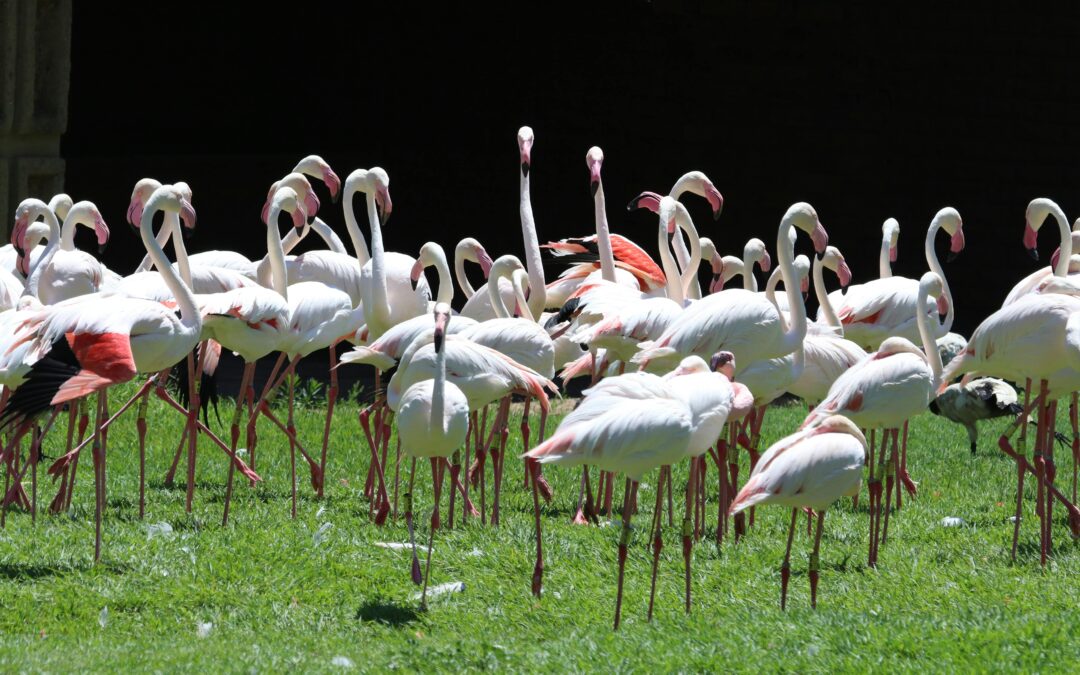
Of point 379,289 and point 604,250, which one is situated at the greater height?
point 604,250

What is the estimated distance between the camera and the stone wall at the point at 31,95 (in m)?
9.38

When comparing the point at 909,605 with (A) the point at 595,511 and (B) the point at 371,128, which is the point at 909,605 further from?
(B) the point at 371,128

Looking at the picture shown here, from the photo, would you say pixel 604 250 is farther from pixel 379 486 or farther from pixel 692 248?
pixel 379 486

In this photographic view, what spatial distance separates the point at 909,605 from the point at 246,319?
2.85 m

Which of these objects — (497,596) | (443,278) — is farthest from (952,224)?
(497,596)

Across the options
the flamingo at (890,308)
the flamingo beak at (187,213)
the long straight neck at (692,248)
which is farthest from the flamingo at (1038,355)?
Answer: the flamingo beak at (187,213)

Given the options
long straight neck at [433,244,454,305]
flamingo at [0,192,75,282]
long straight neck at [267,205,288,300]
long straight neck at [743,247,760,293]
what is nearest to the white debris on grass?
long straight neck at [433,244,454,305]

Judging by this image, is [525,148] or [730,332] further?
[525,148]

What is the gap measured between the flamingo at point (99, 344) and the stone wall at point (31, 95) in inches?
153

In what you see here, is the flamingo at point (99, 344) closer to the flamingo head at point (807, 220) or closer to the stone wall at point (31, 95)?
the flamingo head at point (807, 220)

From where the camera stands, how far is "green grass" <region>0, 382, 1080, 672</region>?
4.40 meters

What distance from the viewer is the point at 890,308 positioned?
732cm

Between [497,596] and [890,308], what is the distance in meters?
2.96

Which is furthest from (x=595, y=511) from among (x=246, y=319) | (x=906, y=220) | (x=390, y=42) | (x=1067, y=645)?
(x=390, y=42)
